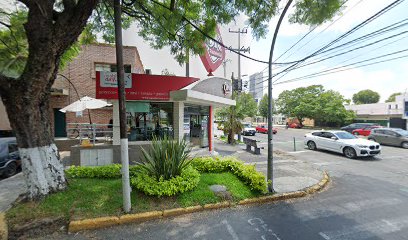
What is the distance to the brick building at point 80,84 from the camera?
1394 cm

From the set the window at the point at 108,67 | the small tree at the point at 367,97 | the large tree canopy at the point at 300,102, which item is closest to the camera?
the window at the point at 108,67

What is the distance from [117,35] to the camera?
4457 millimetres

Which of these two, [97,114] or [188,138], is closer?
[188,138]

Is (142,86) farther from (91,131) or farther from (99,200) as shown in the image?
(99,200)

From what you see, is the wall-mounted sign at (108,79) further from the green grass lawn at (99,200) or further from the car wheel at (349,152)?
the car wheel at (349,152)

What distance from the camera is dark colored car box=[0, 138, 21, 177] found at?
7.45 metres

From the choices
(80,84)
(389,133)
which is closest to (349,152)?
(389,133)

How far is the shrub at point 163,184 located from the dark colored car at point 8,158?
577 centimetres

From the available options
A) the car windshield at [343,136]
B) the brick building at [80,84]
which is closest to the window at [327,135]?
the car windshield at [343,136]

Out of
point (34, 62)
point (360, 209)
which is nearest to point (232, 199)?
point (360, 209)

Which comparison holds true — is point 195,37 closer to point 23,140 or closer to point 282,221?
point 23,140

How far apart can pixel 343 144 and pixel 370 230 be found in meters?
8.70

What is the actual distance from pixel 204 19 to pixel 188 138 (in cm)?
614

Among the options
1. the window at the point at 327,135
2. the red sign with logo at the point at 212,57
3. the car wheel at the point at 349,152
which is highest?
the red sign with logo at the point at 212,57
